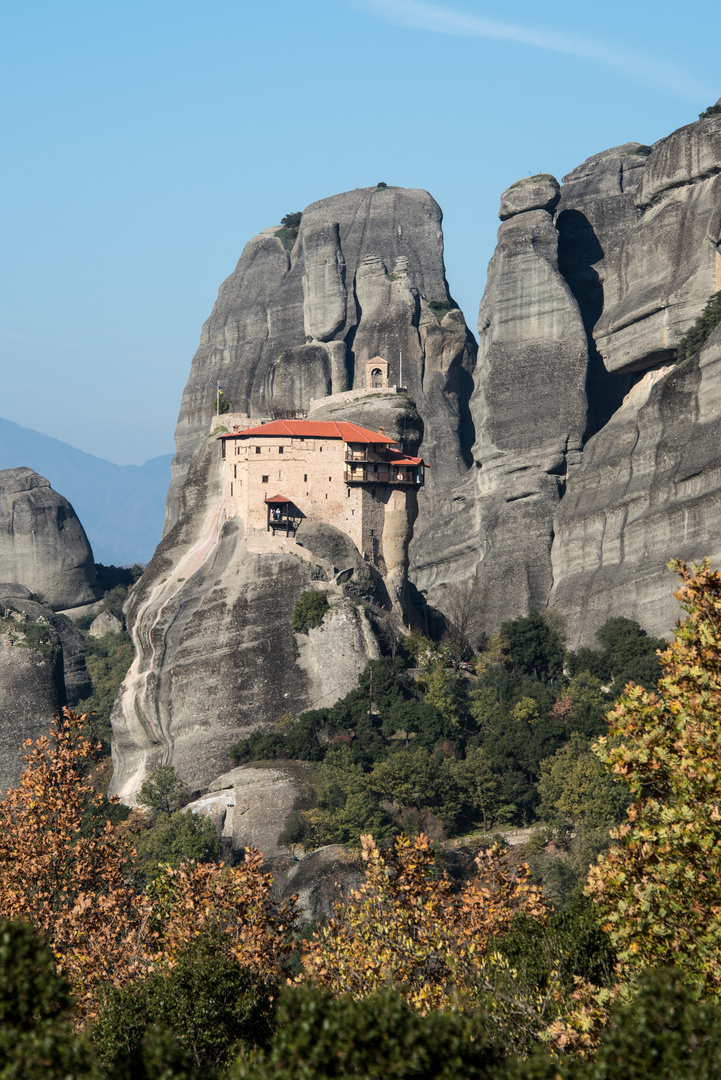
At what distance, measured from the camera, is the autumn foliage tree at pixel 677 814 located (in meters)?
23.4

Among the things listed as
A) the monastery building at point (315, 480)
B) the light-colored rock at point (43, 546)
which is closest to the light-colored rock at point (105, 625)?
the light-colored rock at point (43, 546)

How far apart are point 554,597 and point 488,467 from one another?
43.7ft

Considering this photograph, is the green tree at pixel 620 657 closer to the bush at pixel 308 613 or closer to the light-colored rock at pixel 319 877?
the bush at pixel 308 613

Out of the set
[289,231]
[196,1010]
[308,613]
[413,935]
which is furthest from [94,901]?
[289,231]

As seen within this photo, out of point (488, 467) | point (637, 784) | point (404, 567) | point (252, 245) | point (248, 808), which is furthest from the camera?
point (252, 245)

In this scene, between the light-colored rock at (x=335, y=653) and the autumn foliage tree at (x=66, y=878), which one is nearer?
the autumn foliage tree at (x=66, y=878)

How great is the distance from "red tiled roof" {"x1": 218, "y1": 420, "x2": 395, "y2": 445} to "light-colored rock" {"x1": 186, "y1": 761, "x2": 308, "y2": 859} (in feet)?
69.3

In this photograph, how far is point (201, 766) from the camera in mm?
80938

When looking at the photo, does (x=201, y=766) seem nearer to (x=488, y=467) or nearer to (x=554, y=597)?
(x=554, y=597)

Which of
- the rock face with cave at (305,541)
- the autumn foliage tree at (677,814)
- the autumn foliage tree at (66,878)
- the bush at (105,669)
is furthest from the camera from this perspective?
the bush at (105,669)

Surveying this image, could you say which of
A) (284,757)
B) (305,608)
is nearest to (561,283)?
(305,608)

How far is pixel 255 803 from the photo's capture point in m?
75.1

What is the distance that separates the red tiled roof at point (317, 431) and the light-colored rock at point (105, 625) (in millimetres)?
38873

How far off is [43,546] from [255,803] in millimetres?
60951
